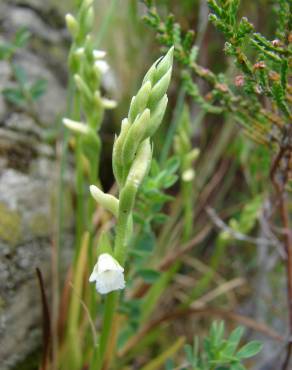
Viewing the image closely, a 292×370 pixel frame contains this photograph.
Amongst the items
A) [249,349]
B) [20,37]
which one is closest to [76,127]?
[20,37]

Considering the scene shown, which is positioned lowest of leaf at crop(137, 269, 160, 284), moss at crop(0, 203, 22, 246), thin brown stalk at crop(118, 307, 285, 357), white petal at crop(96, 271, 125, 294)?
thin brown stalk at crop(118, 307, 285, 357)

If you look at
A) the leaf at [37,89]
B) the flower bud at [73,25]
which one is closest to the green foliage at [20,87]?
the leaf at [37,89]

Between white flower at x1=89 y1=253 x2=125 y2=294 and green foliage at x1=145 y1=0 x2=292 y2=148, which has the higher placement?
green foliage at x1=145 y1=0 x2=292 y2=148

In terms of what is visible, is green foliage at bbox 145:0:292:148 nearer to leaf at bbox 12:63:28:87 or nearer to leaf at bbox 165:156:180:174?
leaf at bbox 165:156:180:174

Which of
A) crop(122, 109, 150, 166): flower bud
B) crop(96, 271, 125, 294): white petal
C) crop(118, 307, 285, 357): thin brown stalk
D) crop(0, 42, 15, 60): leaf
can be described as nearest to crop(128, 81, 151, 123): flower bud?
crop(122, 109, 150, 166): flower bud

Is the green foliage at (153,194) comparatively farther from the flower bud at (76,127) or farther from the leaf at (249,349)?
the leaf at (249,349)

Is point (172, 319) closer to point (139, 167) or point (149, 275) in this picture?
point (149, 275)

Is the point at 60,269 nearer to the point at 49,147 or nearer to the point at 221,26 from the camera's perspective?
the point at 49,147

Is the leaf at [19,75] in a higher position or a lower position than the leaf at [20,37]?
lower
